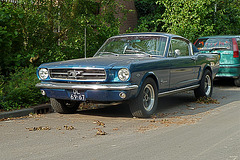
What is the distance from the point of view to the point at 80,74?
7020 mm

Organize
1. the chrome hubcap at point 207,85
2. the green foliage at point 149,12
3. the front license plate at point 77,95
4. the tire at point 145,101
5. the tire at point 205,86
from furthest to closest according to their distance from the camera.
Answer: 1. the green foliage at point 149,12
2. the chrome hubcap at point 207,85
3. the tire at point 205,86
4. the tire at point 145,101
5. the front license plate at point 77,95

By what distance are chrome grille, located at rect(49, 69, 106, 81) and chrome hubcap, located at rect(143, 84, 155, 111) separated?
1.00 m

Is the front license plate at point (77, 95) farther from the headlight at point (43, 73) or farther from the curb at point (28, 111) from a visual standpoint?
the curb at point (28, 111)

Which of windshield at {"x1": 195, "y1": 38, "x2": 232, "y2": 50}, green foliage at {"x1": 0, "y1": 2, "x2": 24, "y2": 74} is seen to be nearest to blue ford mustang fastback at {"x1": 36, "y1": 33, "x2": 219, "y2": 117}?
green foliage at {"x1": 0, "y1": 2, "x2": 24, "y2": 74}

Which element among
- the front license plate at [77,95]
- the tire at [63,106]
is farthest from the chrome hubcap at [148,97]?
the tire at [63,106]

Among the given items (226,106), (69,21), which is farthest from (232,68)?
(69,21)

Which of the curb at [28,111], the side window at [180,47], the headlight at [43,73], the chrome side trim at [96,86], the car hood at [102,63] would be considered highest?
the side window at [180,47]

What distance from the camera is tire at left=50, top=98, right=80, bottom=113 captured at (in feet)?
25.8

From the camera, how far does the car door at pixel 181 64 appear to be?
8.33 metres

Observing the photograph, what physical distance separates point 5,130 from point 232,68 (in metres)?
8.49

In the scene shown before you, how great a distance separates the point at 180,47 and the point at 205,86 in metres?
1.68

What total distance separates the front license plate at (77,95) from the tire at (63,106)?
35.4 inches

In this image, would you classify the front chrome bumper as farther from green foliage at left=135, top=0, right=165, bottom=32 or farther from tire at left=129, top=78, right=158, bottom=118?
green foliage at left=135, top=0, right=165, bottom=32

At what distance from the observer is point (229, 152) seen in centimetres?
494
